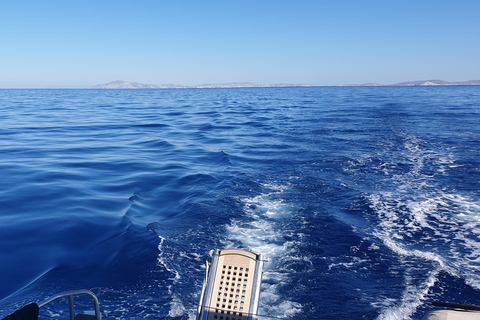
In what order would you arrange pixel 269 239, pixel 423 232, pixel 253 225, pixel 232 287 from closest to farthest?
pixel 232 287 < pixel 269 239 < pixel 423 232 < pixel 253 225

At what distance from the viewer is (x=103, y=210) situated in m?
7.92

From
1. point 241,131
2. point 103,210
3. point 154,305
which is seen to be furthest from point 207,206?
point 241,131

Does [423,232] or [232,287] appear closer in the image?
[232,287]

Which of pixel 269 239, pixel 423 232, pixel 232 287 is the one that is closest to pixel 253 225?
pixel 269 239

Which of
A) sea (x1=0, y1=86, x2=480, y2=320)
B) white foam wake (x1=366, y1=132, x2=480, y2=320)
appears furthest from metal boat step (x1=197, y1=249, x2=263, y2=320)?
white foam wake (x1=366, y1=132, x2=480, y2=320)

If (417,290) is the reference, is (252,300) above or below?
above

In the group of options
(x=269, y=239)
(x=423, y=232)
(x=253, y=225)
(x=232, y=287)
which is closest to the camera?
(x=232, y=287)

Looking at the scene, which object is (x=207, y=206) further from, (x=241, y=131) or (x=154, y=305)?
(x=241, y=131)

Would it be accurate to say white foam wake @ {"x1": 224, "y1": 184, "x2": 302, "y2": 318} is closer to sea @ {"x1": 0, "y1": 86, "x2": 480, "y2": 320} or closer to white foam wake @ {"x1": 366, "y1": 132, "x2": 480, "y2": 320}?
sea @ {"x1": 0, "y1": 86, "x2": 480, "y2": 320}

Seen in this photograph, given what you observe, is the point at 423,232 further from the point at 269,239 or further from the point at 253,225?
the point at 253,225

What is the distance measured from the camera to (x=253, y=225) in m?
7.24

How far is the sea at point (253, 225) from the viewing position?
4.80m

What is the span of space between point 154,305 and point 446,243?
555 centimetres

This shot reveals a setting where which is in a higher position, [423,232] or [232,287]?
[232,287]
